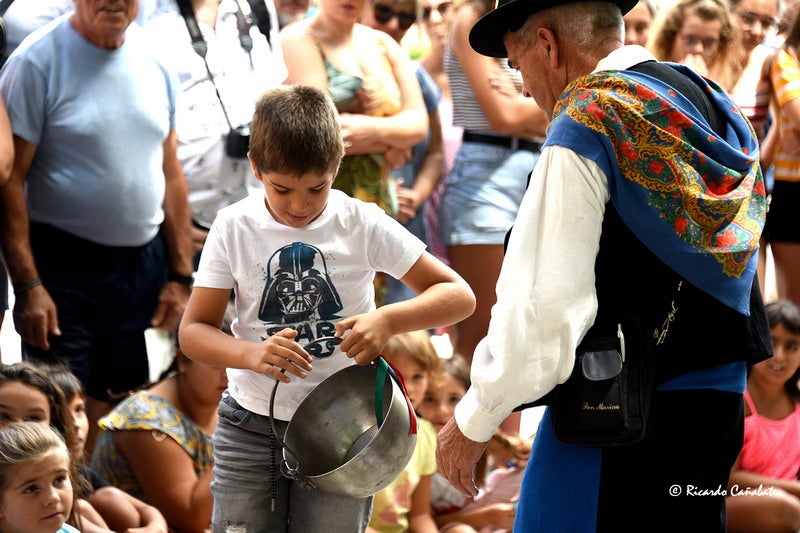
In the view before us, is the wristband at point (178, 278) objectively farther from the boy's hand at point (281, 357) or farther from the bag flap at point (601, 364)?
the bag flap at point (601, 364)

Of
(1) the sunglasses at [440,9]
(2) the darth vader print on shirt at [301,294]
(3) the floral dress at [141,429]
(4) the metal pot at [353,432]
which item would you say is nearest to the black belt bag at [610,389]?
(4) the metal pot at [353,432]

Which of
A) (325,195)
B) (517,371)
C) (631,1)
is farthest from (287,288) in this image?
(631,1)

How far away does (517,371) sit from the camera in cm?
243

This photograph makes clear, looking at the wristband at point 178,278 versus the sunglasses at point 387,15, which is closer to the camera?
the wristband at point 178,278

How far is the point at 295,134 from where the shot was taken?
9.24 feet

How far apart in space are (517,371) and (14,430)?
150 cm

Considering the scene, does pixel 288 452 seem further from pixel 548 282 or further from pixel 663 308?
pixel 663 308

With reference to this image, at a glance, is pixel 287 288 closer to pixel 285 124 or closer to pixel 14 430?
pixel 285 124

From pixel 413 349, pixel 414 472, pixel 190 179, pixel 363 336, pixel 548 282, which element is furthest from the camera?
pixel 190 179

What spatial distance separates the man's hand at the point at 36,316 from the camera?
3961mm

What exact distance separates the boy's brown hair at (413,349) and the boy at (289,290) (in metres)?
1.40

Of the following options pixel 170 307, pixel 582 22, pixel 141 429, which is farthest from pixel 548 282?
pixel 170 307

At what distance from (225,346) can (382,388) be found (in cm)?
37

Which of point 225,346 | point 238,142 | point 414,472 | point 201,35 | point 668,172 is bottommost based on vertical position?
point 414,472
